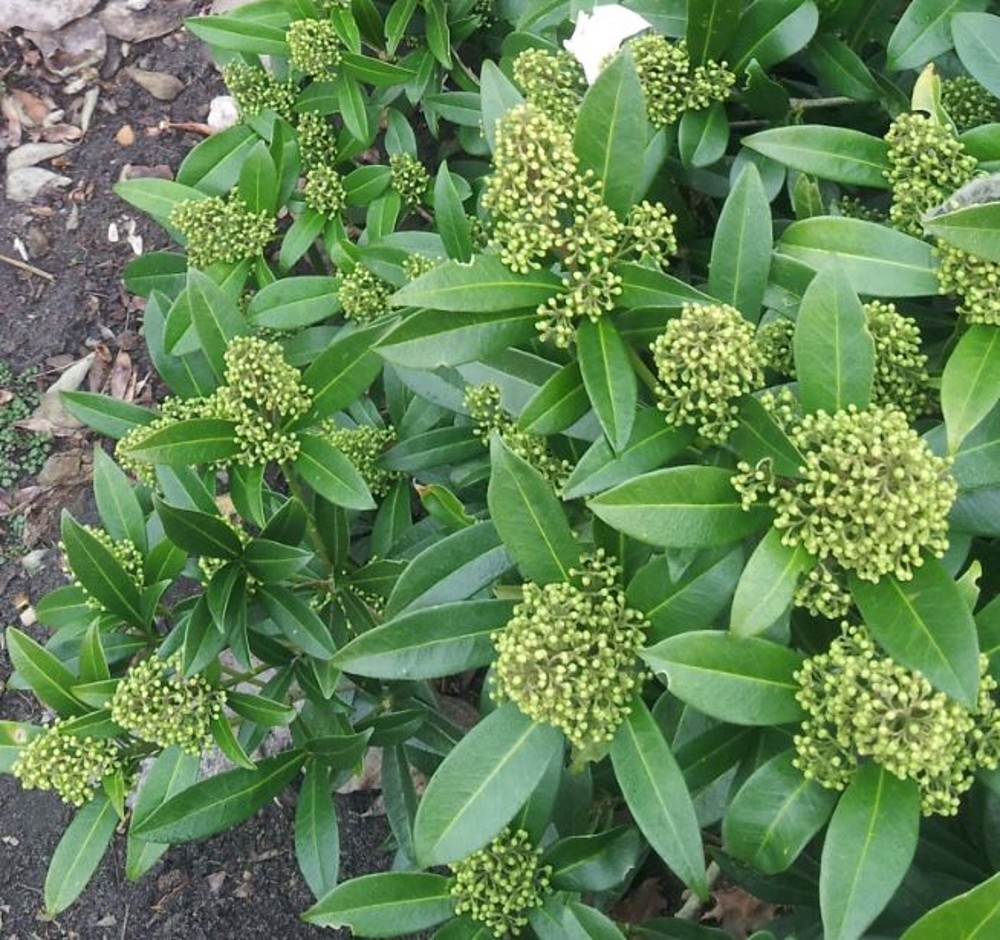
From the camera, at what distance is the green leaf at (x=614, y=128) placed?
176 cm

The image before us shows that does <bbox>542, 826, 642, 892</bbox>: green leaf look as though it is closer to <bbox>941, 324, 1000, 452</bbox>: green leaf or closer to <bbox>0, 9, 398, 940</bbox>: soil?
<bbox>941, 324, 1000, 452</bbox>: green leaf

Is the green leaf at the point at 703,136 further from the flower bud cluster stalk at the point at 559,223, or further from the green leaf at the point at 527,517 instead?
the green leaf at the point at 527,517

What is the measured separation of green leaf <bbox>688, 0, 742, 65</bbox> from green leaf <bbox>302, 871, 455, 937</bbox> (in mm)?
1931

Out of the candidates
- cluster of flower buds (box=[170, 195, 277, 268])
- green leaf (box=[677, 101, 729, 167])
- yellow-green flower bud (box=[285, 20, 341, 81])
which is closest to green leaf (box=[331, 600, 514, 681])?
green leaf (box=[677, 101, 729, 167])

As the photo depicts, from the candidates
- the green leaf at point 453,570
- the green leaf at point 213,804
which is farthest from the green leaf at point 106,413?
the green leaf at point 453,570

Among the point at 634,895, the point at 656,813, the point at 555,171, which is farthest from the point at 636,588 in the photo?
the point at 634,895

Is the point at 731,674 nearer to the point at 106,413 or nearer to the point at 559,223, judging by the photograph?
the point at 559,223

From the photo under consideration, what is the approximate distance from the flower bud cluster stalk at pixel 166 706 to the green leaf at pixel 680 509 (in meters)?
1.09

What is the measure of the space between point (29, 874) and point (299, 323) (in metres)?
2.14

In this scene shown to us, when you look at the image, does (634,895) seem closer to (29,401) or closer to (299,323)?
(299,323)

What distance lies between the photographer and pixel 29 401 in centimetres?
434

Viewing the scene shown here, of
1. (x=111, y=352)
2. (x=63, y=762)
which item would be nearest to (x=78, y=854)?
(x=63, y=762)

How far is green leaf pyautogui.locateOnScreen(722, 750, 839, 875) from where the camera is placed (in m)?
1.74

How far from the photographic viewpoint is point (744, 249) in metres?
1.94
